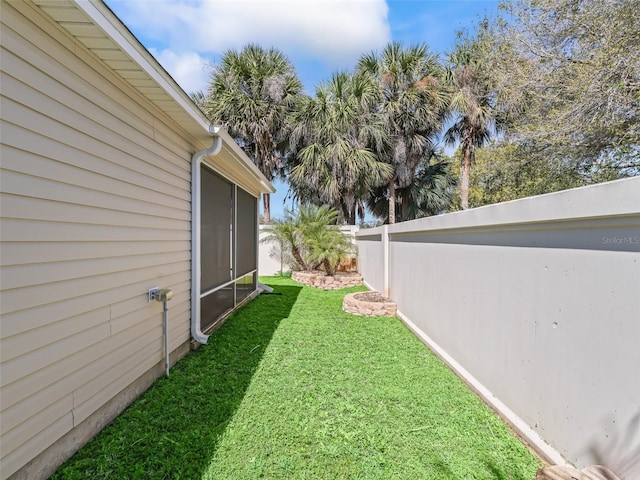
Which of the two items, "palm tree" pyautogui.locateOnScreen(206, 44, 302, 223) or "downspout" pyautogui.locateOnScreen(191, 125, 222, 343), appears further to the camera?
"palm tree" pyautogui.locateOnScreen(206, 44, 302, 223)

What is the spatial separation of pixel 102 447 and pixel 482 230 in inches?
128

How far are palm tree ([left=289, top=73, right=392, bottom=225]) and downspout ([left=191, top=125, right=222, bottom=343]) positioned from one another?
7.73 meters

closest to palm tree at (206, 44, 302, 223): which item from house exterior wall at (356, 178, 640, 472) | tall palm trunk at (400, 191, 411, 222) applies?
tall palm trunk at (400, 191, 411, 222)

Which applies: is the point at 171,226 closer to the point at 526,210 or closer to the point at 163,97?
the point at 163,97

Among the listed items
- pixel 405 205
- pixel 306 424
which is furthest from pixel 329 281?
pixel 405 205

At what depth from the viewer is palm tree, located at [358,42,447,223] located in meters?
11.3

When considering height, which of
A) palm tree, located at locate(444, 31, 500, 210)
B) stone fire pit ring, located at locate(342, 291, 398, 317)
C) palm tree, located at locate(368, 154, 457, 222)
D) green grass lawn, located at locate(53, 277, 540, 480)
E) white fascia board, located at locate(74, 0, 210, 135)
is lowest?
green grass lawn, located at locate(53, 277, 540, 480)

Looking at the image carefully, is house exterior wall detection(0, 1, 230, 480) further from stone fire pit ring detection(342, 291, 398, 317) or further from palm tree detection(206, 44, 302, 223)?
palm tree detection(206, 44, 302, 223)

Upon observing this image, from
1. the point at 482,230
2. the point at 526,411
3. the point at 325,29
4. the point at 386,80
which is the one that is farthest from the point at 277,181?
the point at 526,411

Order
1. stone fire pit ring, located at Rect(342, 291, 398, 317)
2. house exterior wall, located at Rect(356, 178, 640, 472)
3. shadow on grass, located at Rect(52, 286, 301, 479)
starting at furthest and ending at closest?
1. stone fire pit ring, located at Rect(342, 291, 398, 317)
2. shadow on grass, located at Rect(52, 286, 301, 479)
3. house exterior wall, located at Rect(356, 178, 640, 472)

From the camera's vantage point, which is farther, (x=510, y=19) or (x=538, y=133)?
(x=510, y=19)

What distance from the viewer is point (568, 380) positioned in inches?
70.1

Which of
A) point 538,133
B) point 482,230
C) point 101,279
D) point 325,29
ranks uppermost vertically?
point 325,29

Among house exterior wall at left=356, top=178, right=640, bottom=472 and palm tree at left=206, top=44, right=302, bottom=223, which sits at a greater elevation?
palm tree at left=206, top=44, right=302, bottom=223
